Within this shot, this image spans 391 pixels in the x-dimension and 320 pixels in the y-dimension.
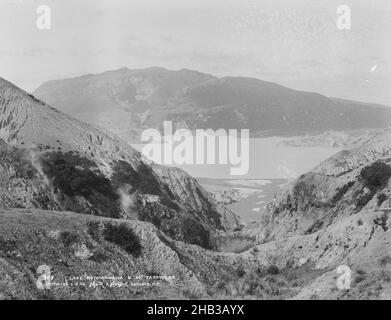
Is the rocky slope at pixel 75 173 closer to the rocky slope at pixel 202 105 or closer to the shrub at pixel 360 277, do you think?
the shrub at pixel 360 277

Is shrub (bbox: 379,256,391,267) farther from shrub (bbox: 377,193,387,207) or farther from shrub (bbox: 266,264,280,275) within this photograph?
shrub (bbox: 377,193,387,207)

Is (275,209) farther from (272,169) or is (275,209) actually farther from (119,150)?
(272,169)

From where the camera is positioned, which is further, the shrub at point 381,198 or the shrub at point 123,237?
the shrub at point 381,198

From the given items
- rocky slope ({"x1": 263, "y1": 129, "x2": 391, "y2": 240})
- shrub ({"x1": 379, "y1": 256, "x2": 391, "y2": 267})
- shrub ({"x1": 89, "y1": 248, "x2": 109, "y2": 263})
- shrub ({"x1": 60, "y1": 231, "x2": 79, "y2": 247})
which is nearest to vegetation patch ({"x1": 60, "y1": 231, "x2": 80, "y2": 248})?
shrub ({"x1": 60, "y1": 231, "x2": 79, "y2": 247})

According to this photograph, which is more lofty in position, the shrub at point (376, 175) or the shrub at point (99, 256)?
the shrub at point (376, 175)

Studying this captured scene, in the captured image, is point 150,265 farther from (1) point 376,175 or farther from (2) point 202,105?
(2) point 202,105

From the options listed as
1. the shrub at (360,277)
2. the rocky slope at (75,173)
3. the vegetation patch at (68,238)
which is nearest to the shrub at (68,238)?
the vegetation patch at (68,238)
